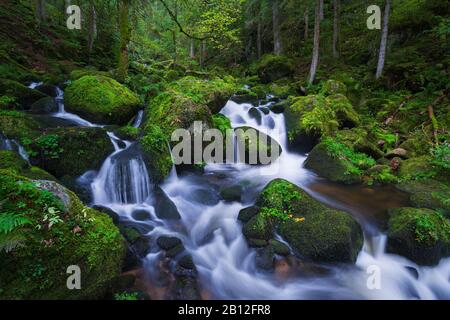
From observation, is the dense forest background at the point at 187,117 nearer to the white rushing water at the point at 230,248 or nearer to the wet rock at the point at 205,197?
the white rushing water at the point at 230,248

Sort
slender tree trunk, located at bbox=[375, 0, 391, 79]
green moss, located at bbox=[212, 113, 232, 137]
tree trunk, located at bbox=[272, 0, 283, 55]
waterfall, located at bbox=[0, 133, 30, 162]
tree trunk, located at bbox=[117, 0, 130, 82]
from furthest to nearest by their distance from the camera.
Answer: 1. tree trunk, located at bbox=[272, 0, 283, 55]
2. slender tree trunk, located at bbox=[375, 0, 391, 79]
3. tree trunk, located at bbox=[117, 0, 130, 82]
4. green moss, located at bbox=[212, 113, 232, 137]
5. waterfall, located at bbox=[0, 133, 30, 162]

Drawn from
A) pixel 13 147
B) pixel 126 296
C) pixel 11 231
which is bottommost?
pixel 126 296

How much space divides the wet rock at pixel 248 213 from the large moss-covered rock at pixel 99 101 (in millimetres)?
5707

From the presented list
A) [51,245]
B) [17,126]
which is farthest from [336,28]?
[51,245]

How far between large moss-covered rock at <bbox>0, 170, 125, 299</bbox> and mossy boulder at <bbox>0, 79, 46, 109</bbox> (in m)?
6.33

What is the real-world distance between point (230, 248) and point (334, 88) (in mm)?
11474

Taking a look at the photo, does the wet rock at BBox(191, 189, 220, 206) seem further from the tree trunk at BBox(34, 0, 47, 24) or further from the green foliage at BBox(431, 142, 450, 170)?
the tree trunk at BBox(34, 0, 47, 24)

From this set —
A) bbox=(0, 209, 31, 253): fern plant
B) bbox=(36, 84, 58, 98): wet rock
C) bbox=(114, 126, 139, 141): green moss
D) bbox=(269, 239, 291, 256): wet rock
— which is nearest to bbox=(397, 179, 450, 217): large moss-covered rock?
bbox=(269, 239, 291, 256): wet rock

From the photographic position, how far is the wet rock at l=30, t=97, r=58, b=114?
9.40m

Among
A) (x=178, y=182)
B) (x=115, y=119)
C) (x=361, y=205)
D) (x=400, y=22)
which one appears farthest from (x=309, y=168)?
(x=400, y=22)

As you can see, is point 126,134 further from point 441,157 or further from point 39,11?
point 39,11

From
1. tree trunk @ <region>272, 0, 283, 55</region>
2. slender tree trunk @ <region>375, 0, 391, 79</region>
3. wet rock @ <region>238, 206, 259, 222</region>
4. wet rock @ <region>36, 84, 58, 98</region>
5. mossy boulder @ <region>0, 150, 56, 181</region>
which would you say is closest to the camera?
mossy boulder @ <region>0, 150, 56, 181</region>

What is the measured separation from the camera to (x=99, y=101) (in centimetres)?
948
